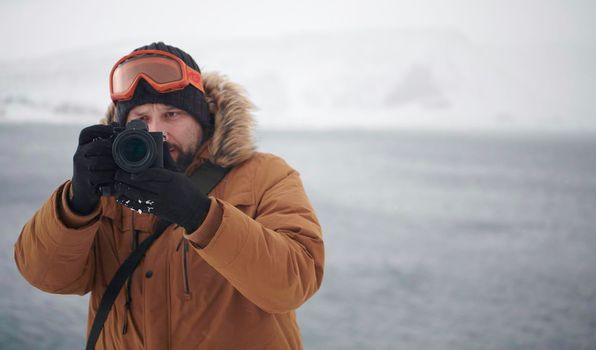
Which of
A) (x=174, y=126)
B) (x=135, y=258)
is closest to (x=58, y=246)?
(x=135, y=258)

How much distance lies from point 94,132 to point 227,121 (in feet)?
1.18

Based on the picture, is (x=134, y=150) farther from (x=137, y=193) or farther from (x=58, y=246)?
(x=58, y=246)

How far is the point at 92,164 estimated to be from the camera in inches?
31.6

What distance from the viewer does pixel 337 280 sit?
351 centimetres

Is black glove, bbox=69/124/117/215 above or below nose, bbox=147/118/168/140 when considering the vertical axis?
below

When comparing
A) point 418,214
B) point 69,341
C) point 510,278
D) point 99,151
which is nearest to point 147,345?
point 99,151

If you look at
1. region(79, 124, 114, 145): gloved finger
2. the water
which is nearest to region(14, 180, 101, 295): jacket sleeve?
region(79, 124, 114, 145): gloved finger

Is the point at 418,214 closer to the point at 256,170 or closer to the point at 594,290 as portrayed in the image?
the point at 594,290

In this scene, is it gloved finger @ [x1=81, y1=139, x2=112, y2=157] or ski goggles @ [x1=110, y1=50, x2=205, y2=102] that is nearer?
gloved finger @ [x1=81, y1=139, x2=112, y2=157]

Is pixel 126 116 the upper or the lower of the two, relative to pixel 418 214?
upper

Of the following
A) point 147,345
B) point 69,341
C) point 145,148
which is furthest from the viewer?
point 69,341

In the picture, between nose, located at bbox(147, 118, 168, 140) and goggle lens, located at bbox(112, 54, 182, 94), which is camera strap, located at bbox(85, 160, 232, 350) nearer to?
nose, located at bbox(147, 118, 168, 140)

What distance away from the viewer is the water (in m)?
2.72

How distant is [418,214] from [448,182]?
3989mm
